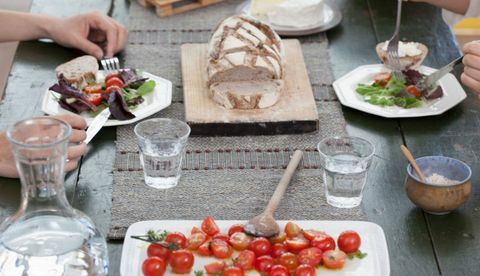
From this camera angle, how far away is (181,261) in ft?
5.28

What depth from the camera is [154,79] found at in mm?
2436

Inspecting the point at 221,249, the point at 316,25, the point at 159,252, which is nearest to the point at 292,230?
the point at 221,249

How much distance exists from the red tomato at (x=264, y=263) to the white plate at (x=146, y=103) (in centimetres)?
71

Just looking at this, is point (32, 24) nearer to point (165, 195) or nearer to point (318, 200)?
point (165, 195)

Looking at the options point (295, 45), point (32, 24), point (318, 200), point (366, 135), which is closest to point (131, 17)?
point (32, 24)

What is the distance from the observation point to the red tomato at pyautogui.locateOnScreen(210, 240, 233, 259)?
65.1 inches

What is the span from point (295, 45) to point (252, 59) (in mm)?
342

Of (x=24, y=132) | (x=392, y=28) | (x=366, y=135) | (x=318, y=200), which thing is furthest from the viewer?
(x=392, y=28)

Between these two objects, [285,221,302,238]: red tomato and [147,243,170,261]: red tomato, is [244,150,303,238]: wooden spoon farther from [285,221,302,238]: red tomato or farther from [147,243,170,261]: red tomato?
[147,243,170,261]: red tomato

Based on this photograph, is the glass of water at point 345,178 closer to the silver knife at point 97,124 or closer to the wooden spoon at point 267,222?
the wooden spoon at point 267,222

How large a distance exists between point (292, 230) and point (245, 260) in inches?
5.6

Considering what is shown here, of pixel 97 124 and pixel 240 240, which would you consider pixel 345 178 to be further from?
pixel 97 124

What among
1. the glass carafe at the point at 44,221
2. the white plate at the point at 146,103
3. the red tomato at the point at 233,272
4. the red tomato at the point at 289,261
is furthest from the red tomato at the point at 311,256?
the white plate at the point at 146,103

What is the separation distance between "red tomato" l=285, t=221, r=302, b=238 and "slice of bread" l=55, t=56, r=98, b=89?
86 cm
